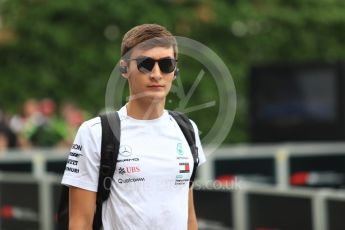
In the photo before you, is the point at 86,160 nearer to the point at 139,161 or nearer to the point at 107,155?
the point at 107,155

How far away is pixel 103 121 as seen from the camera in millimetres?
4852

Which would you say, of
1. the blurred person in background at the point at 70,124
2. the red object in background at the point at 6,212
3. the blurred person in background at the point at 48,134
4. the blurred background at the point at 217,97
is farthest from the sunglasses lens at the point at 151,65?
the blurred person in background at the point at 48,134

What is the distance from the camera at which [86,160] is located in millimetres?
4812

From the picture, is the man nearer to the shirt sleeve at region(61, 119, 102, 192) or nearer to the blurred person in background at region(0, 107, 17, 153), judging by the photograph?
the shirt sleeve at region(61, 119, 102, 192)

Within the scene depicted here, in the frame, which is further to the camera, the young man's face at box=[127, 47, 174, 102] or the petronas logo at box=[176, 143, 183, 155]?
the petronas logo at box=[176, 143, 183, 155]

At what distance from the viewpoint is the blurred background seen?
10.2 meters

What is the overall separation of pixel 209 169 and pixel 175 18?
528 inches

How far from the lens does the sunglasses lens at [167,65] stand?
4832 millimetres

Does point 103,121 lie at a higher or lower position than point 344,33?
lower

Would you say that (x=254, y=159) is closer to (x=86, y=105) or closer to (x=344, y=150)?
(x=344, y=150)

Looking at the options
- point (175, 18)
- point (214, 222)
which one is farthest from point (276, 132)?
point (175, 18)

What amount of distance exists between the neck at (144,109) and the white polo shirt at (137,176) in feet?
0.08

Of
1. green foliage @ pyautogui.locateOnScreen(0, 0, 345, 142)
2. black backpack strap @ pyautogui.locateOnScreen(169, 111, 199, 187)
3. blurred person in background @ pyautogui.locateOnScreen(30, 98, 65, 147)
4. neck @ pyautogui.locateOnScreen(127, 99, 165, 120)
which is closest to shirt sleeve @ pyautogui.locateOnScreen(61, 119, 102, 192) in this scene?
neck @ pyautogui.locateOnScreen(127, 99, 165, 120)

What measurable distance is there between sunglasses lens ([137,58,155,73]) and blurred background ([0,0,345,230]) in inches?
23.3
